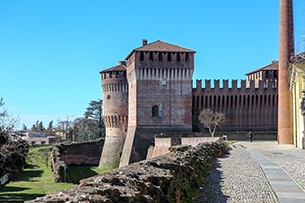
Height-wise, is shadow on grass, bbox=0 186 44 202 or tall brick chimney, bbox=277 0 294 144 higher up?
tall brick chimney, bbox=277 0 294 144

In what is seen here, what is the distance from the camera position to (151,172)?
7426 mm

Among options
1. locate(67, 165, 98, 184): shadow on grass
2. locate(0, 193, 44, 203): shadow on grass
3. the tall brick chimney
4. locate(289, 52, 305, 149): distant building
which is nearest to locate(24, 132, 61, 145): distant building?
locate(67, 165, 98, 184): shadow on grass

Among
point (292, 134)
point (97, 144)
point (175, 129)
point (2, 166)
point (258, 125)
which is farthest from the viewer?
point (97, 144)

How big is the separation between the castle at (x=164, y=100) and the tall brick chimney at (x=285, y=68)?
11812mm

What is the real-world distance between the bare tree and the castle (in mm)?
1501

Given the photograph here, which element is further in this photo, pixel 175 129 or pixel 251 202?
pixel 175 129

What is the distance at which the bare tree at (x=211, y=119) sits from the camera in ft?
152

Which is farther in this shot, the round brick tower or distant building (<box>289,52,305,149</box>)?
the round brick tower

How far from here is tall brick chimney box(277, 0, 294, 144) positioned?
112ft

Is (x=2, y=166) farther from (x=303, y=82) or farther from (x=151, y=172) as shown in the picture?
(x=303, y=82)

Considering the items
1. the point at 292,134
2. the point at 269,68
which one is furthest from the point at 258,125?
the point at 292,134

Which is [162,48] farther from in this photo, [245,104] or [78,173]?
[78,173]

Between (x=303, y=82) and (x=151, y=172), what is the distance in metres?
24.7

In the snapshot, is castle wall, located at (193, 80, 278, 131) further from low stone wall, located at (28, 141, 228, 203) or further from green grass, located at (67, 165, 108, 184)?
low stone wall, located at (28, 141, 228, 203)
